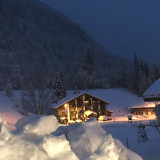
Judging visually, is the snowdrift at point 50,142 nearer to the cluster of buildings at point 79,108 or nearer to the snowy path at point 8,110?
the snowy path at point 8,110

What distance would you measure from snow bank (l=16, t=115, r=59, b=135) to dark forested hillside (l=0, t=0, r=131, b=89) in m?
51.3

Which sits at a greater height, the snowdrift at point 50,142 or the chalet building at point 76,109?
the snowdrift at point 50,142

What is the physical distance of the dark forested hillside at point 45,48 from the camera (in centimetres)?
6262

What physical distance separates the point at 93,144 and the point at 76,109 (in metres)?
31.9

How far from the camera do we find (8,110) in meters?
37.6

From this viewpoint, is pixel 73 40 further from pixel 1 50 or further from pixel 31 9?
pixel 1 50

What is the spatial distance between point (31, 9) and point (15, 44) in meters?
46.1

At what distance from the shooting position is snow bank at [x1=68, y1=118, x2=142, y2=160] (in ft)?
11.1

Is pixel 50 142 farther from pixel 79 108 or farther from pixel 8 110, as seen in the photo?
pixel 8 110

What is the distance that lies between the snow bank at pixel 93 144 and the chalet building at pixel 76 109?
30.3 meters

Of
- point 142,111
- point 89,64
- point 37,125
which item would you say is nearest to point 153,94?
point 37,125

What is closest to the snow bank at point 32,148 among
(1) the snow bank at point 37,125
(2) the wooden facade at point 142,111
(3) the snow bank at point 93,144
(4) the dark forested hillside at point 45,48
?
(1) the snow bank at point 37,125

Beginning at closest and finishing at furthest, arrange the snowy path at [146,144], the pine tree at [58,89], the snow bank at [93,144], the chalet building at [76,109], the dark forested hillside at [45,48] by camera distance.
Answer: the snow bank at [93,144], the snowy path at [146,144], the chalet building at [76,109], the pine tree at [58,89], the dark forested hillside at [45,48]

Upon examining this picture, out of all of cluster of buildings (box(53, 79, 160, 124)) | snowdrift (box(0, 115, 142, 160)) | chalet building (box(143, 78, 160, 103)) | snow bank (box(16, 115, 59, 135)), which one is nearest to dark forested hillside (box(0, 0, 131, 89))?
cluster of buildings (box(53, 79, 160, 124))
